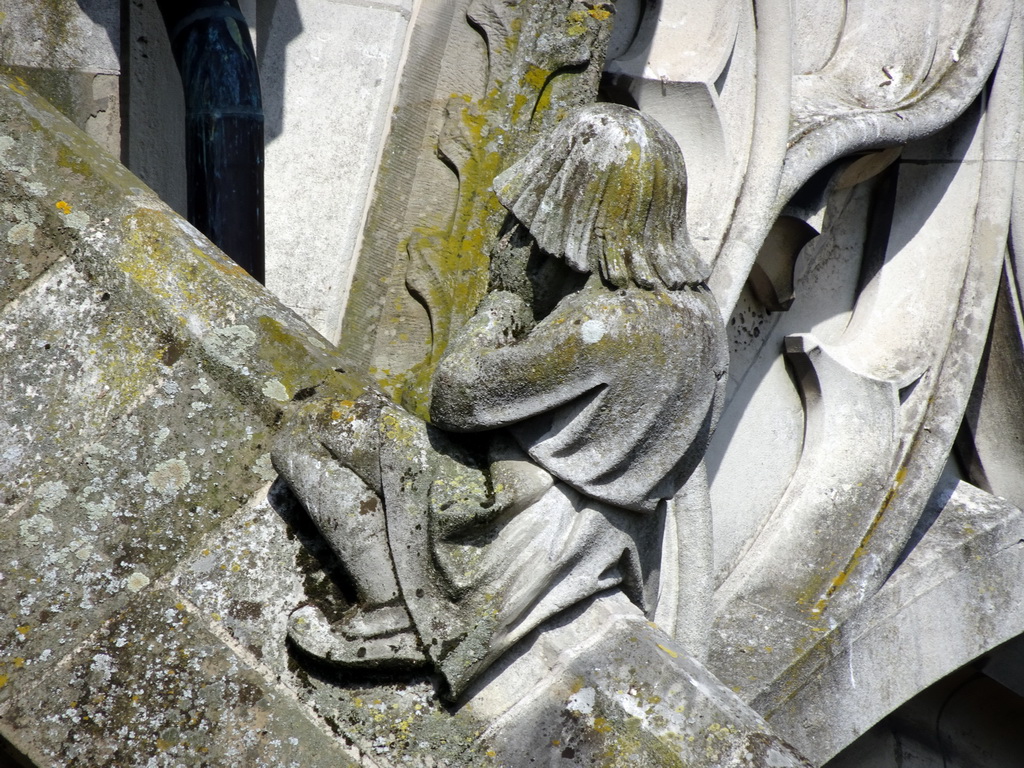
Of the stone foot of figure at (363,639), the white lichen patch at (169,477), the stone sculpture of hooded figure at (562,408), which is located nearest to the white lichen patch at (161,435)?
the white lichen patch at (169,477)

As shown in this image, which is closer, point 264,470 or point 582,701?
point 582,701

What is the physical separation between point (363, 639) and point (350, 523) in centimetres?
25

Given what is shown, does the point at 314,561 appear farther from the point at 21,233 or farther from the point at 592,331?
the point at 21,233

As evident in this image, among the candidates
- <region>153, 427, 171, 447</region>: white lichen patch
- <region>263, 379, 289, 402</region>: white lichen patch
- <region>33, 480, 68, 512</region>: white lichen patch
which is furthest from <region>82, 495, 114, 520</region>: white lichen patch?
<region>263, 379, 289, 402</region>: white lichen patch

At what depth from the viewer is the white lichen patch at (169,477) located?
2.44 metres

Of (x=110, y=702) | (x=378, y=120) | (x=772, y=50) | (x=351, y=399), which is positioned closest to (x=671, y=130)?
(x=772, y=50)

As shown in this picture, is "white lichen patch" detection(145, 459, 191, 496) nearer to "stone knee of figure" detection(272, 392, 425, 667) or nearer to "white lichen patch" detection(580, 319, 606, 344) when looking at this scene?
"stone knee of figure" detection(272, 392, 425, 667)

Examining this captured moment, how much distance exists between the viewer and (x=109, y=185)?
8.54ft

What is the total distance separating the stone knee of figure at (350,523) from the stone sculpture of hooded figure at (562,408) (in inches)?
0.8

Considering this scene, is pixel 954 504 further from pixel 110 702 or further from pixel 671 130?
pixel 110 702

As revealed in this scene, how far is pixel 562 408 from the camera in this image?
2357mm

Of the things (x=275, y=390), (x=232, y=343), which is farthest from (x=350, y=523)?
(x=232, y=343)

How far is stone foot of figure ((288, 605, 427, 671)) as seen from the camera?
230 centimetres

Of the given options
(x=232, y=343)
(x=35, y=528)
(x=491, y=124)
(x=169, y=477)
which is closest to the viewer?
(x=35, y=528)
